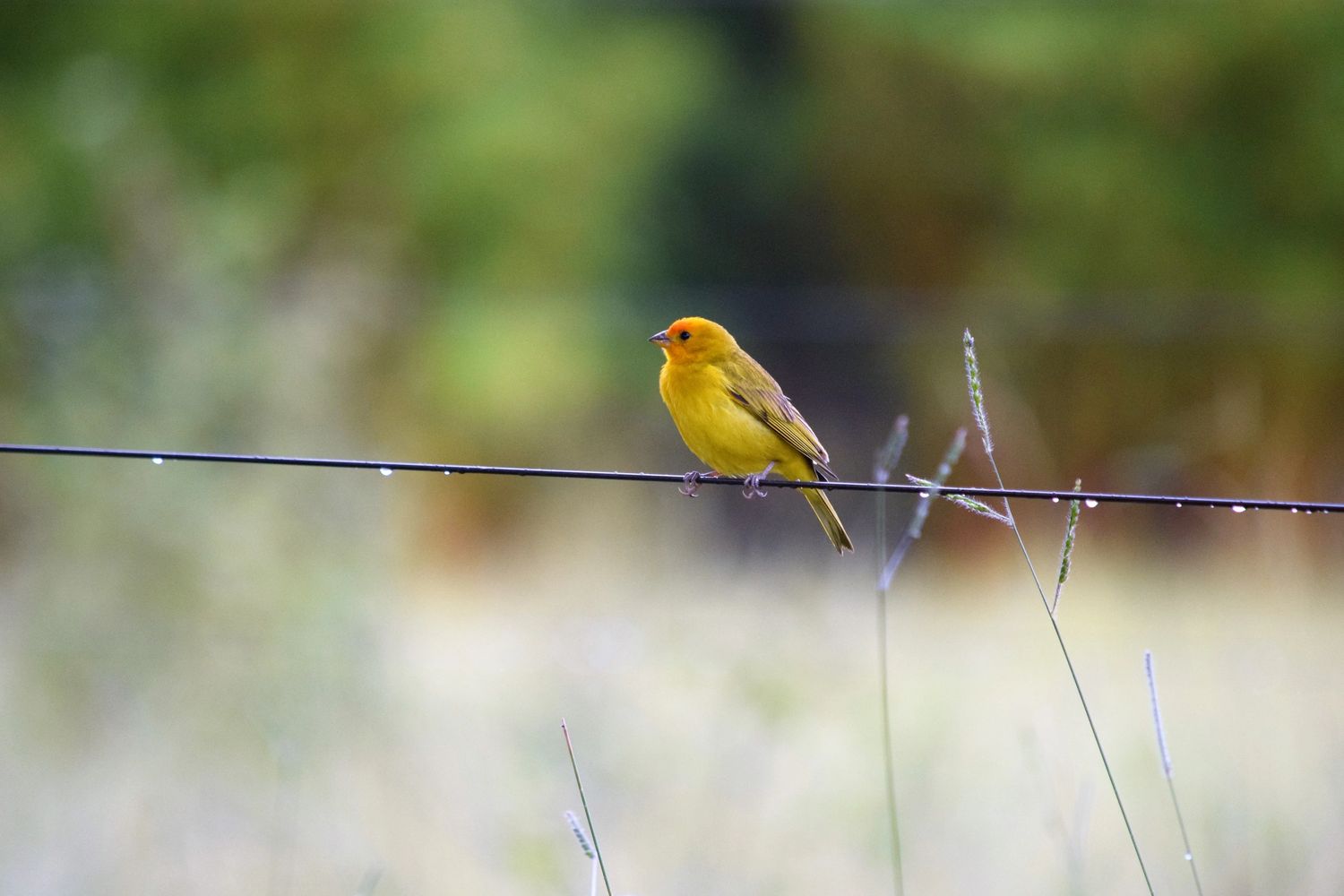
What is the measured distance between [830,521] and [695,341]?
3.05 ft

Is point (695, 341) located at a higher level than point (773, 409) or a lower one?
higher

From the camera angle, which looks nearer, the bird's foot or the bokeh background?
the bird's foot

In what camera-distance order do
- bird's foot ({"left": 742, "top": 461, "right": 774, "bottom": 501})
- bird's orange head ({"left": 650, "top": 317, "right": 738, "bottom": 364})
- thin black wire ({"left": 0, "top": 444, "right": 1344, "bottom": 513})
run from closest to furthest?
thin black wire ({"left": 0, "top": 444, "right": 1344, "bottom": 513}), bird's foot ({"left": 742, "top": 461, "right": 774, "bottom": 501}), bird's orange head ({"left": 650, "top": 317, "right": 738, "bottom": 364})

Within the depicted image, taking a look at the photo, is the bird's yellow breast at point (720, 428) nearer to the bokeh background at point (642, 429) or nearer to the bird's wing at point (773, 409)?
the bird's wing at point (773, 409)

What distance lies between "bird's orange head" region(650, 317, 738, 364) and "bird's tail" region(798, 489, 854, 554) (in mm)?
700

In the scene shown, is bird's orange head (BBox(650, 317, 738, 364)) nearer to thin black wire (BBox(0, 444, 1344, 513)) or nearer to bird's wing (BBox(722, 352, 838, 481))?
bird's wing (BBox(722, 352, 838, 481))

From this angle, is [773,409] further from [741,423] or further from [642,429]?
[642,429]

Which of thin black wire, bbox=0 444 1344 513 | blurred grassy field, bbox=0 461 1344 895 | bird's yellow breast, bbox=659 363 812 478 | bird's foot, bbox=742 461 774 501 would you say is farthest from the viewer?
blurred grassy field, bbox=0 461 1344 895

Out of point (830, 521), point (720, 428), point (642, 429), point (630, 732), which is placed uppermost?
point (642, 429)

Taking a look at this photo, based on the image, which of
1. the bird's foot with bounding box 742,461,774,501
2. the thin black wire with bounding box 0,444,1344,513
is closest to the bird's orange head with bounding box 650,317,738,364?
the bird's foot with bounding box 742,461,774,501

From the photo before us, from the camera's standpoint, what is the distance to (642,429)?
46.9 ft

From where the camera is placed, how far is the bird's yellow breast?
5.73 metres

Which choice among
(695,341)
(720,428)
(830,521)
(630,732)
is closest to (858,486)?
(720,428)

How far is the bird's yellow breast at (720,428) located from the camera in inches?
225
